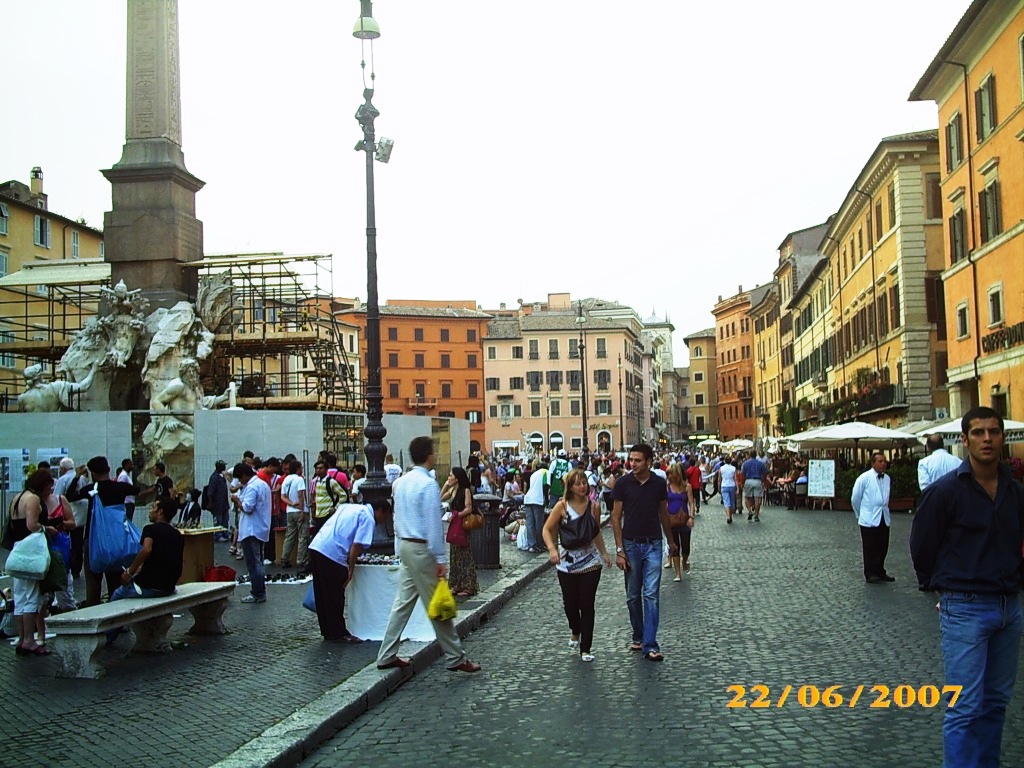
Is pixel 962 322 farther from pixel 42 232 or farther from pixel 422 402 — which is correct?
pixel 422 402

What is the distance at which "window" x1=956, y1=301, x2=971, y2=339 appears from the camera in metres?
32.8

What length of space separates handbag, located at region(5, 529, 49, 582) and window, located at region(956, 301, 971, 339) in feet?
93.4

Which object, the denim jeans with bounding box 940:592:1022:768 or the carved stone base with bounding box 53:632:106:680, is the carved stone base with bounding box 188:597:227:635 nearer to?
the carved stone base with bounding box 53:632:106:680

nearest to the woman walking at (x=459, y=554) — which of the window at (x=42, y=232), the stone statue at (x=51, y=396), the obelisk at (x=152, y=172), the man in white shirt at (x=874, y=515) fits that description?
the man in white shirt at (x=874, y=515)

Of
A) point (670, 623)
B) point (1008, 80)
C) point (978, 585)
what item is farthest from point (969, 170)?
point (978, 585)

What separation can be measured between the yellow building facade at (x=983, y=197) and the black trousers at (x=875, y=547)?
16.2 metres

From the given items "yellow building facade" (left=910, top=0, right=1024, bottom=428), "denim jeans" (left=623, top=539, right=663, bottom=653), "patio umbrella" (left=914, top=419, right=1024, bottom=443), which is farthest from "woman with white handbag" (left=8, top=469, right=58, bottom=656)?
"yellow building facade" (left=910, top=0, right=1024, bottom=428)

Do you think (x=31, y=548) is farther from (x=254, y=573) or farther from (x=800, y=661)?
(x=800, y=661)

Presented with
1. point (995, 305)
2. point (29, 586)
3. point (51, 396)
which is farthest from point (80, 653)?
point (995, 305)

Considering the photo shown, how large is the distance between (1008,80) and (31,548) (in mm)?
26063

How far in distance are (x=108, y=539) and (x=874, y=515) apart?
331 inches

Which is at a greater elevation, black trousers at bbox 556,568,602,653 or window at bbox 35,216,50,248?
window at bbox 35,216,50,248

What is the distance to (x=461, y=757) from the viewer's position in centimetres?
607

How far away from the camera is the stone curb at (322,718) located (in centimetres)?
597
